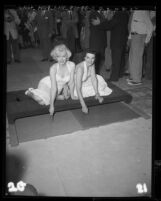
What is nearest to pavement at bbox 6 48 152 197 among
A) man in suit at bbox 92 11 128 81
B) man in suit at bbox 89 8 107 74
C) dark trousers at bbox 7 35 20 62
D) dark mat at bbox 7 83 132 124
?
dark trousers at bbox 7 35 20 62

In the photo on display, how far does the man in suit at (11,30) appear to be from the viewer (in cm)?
168

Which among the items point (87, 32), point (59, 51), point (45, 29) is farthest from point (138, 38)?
point (45, 29)

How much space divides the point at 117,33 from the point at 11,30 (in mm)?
844

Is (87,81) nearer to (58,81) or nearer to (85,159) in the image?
(58,81)

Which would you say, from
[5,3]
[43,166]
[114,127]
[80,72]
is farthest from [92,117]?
[5,3]

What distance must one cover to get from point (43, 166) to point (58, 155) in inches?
5.7

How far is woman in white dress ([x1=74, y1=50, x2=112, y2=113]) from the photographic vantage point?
1977 millimetres

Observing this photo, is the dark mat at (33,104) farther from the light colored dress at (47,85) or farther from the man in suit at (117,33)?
Answer: the man in suit at (117,33)

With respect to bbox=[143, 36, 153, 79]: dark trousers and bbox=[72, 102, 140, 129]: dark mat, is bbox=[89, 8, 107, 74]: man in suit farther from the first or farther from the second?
bbox=[72, 102, 140, 129]: dark mat

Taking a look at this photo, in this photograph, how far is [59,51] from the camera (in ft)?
6.28

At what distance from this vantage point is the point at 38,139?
2.15 m

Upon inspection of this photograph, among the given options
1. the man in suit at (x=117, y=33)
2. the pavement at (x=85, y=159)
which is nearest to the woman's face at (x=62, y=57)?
the pavement at (x=85, y=159)

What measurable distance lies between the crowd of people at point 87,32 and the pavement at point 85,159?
0.39ft
